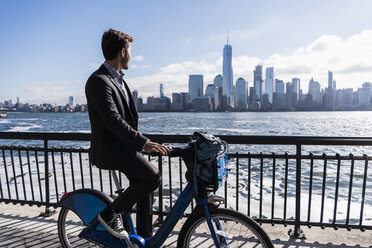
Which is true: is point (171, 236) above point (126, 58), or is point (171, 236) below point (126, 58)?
below

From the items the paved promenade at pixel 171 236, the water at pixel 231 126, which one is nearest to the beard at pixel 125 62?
the paved promenade at pixel 171 236

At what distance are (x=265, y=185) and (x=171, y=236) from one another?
5.43m

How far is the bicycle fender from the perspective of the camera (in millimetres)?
2588

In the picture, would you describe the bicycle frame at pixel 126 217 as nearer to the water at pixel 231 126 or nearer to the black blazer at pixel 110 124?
the black blazer at pixel 110 124

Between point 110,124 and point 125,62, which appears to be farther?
point 125,62

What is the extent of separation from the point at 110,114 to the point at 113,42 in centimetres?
59

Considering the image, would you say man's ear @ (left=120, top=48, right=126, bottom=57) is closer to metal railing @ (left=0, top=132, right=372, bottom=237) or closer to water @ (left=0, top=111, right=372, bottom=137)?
metal railing @ (left=0, top=132, right=372, bottom=237)

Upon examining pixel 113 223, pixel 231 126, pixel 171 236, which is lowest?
pixel 231 126

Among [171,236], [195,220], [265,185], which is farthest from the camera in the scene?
[265,185]

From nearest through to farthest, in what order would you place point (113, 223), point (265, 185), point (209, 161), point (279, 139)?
point (209, 161) < point (113, 223) < point (279, 139) < point (265, 185)

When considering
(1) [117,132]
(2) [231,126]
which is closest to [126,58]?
(1) [117,132]

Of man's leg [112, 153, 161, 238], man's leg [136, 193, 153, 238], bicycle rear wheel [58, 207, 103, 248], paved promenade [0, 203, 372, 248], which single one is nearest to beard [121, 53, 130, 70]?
man's leg [112, 153, 161, 238]

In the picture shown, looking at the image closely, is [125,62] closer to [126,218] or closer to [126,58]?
[126,58]

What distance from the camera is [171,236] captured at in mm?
3432
